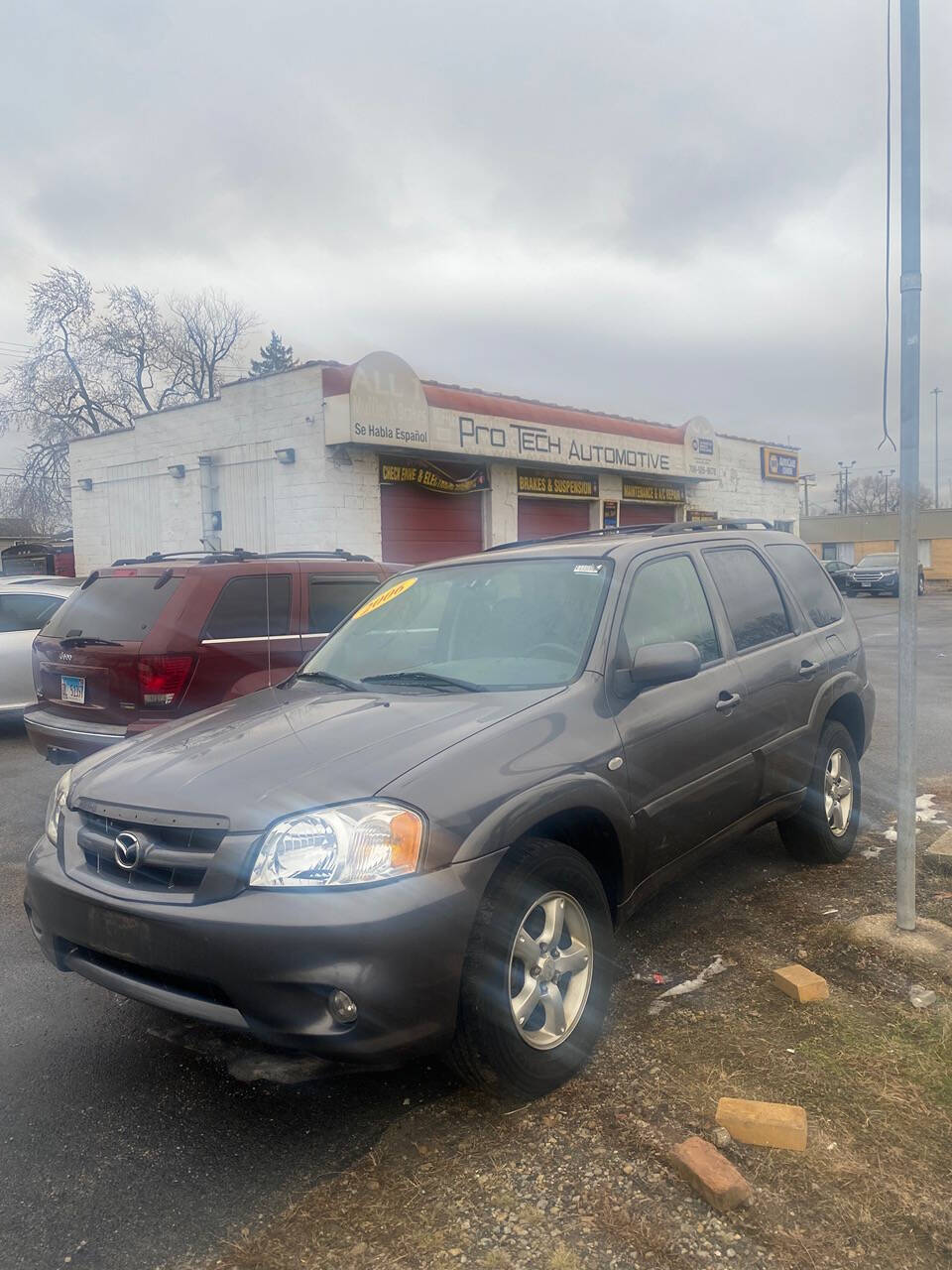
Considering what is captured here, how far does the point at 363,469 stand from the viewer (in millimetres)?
16234

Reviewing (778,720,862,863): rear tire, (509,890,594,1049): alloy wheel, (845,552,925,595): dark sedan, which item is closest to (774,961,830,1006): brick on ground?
(509,890,594,1049): alloy wheel

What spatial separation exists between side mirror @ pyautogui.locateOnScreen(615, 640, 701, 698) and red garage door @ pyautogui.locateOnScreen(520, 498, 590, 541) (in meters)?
16.4

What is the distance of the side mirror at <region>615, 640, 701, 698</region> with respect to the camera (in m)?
3.37

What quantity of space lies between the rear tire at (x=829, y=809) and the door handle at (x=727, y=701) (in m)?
0.94

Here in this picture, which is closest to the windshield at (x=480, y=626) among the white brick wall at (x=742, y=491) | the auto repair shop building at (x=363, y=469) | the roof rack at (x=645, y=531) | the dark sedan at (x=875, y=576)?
the roof rack at (x=645, y=531)

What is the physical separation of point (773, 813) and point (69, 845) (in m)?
3.08

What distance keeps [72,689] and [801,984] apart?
491 cm

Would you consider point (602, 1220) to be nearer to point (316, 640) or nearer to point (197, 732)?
point (197, 732)

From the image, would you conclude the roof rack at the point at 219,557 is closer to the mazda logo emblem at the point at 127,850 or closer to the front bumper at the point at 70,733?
the front bumper at the point at 70,733

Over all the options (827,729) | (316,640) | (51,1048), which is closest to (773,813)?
(827,729)

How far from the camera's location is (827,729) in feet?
16.2

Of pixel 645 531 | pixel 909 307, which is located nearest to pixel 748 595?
pixel 645 531

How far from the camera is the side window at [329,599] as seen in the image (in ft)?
23.7

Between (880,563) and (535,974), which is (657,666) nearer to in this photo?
(535,974)
